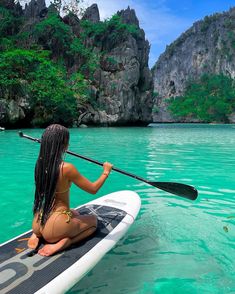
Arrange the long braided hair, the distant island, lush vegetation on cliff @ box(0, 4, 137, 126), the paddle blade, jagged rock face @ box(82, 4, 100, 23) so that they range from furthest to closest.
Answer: jagged rock face @ box(82, 4, 100, 23)
the distant island
lush vegetation on cliff @ box(0, 4, 137, 126)
the paddle blade
the long braided hair

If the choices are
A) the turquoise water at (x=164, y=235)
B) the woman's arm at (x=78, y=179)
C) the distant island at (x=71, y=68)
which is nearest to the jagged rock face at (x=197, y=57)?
the distant island at (x=71, y=68)

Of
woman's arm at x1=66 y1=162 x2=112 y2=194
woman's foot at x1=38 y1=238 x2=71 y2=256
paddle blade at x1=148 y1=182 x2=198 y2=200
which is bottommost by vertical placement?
woman's foot at x1=38 y1=238 x2=71 y2=256

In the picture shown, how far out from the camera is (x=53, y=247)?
9.74 ft

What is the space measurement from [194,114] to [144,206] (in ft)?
318

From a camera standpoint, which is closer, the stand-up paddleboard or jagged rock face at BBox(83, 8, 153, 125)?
the stand-up paddleboard

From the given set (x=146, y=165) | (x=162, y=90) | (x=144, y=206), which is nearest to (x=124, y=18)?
(x=146, y=165)

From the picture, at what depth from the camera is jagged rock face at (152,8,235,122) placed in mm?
111625

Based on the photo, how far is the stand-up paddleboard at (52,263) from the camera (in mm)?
2518

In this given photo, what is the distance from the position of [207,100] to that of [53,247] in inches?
4168

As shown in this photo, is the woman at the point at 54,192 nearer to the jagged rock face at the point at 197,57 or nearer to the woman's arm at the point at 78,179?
the woman's arm at the point at 78,179

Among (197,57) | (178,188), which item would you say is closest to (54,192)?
(178,188)

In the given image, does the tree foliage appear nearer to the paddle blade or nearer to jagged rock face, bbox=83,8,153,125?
jagged rock face, bbox=83,8,153,125

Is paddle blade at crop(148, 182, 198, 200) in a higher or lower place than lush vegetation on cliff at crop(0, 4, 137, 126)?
lower

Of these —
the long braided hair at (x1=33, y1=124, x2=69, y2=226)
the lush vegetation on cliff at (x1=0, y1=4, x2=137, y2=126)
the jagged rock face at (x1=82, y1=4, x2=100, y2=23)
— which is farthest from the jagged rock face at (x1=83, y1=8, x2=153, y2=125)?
the long braided hair at (x1=33, y1=124, x2=69, y2=226)
